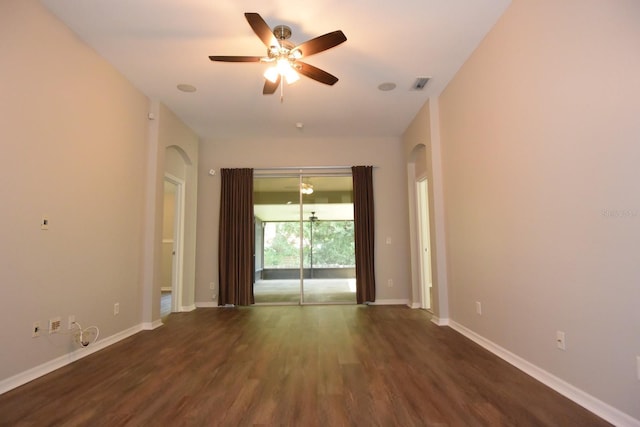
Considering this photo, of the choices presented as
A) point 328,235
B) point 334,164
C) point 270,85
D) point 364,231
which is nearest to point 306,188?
point 334,164

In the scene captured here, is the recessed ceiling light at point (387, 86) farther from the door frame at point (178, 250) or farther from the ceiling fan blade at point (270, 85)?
the door frame at point (178, 250)

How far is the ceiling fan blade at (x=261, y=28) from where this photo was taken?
230 cm

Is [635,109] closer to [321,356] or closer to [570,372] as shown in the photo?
[570,372]

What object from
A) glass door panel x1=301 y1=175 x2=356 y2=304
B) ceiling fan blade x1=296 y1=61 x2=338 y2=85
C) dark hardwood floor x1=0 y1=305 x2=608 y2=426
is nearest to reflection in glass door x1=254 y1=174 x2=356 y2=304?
glass door panel x1=301 y1=175 x2=356 y2=304

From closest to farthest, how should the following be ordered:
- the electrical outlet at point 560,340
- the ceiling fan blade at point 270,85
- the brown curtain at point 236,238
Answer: the electrical outlet at point 560,340, the ceiling fan blade at point 270,85, the brown curtain at point 236,238

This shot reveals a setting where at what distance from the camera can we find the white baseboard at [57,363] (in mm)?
2307

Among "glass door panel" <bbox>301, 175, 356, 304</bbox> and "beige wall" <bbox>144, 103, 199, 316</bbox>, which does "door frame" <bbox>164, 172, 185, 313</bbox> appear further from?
"glass door panel" <bbox>301, 175, 356, 304</bbox>

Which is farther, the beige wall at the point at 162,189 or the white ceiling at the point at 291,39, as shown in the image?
the beige wall at the point at 162,189

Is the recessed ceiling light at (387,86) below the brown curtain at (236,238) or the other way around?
the other way around

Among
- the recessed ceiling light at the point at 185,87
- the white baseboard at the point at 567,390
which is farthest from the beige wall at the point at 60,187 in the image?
the white baseboard at the point at 567,390

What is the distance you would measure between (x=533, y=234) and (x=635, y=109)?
1026 millimetres

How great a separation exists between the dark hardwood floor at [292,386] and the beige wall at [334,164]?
1849 mm

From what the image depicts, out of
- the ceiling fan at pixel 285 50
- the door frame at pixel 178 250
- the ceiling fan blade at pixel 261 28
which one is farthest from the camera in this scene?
the door frame at pixel 178 250

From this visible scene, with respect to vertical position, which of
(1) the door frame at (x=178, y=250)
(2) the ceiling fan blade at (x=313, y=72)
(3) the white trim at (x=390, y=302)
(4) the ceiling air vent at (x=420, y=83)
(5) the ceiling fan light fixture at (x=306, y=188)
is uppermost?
(4) the ceiling air vent at (x=420, y=83)
